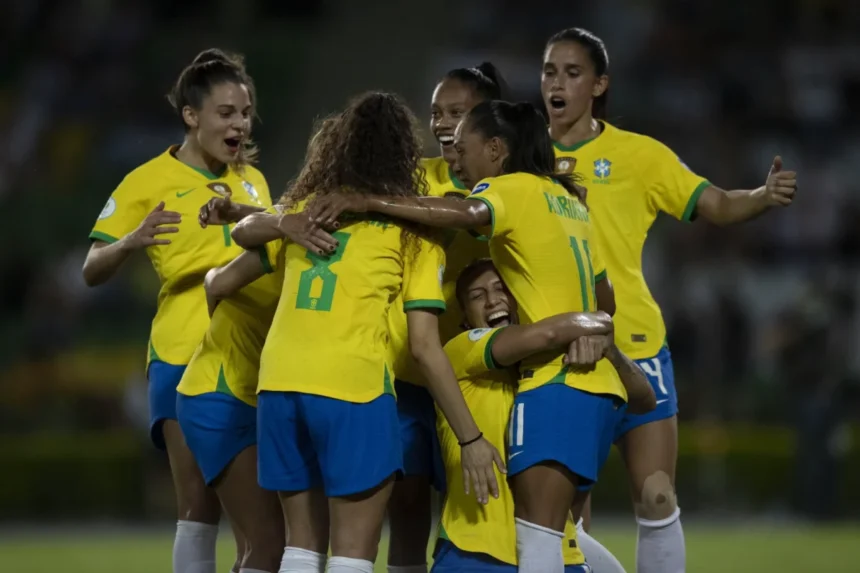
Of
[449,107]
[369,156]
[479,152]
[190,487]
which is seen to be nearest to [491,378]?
[479,152]

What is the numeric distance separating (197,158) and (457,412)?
200 centimetres

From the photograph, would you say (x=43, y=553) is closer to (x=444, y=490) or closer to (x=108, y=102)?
(x=444, y=490)

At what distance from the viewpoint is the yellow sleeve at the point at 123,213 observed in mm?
5945

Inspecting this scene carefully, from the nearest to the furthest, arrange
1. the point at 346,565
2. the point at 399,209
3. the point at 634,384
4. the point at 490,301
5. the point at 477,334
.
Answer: the point at 346,565 → the point at 399,209 → the point at 477,334 → the point at 490,301 → the point at 634,384

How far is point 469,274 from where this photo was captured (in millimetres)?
5367

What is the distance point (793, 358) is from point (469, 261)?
26.7 ft

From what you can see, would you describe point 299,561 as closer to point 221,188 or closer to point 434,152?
point 221,188

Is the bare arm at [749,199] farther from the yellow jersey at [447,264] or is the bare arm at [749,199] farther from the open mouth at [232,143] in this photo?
the open mouth at [232,143]

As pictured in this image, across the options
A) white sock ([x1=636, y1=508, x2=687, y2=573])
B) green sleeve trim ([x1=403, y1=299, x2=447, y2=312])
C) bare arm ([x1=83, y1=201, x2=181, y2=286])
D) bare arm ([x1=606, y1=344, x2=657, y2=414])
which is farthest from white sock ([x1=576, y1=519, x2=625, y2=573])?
bare arm ([x1=83, y1=201, x2=181, y2=286])

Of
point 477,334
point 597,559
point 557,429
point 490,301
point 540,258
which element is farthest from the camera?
point 597,559

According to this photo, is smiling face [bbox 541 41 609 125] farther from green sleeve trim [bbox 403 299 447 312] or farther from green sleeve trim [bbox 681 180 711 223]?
green sleeve trim [bbox 403 299 447 312]

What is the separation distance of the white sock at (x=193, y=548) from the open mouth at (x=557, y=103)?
7.89 feet

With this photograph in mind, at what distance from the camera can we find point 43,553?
11367mm

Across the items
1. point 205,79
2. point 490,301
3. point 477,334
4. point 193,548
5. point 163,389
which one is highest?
point 205,79
